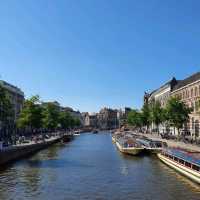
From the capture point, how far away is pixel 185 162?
5141 centimetres

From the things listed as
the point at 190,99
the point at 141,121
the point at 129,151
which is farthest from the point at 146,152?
the point at 141,121

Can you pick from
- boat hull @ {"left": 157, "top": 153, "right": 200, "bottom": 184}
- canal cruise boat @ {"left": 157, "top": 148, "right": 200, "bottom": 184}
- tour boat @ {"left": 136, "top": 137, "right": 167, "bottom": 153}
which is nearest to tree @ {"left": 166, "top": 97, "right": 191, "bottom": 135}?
tour boat @ {"left": 136, "top": 137, "right": 167, "bottom": 153}

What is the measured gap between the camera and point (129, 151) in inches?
3073

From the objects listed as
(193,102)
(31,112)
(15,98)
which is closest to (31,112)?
(31,112)

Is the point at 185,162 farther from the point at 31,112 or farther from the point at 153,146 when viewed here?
the point at 31,112

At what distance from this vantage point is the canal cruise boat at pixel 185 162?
44.9m

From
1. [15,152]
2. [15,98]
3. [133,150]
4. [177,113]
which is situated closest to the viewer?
[15,152]

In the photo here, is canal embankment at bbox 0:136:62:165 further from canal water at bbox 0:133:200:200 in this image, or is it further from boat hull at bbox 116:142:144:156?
boat hull at bbox 116:142:144:156

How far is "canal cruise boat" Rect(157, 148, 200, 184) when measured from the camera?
44.9 metres

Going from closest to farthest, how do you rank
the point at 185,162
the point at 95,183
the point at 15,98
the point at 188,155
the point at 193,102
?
the point at 95,183, the point at 188,155, the point at 185,162, the point at 193,102, the point at 15,98

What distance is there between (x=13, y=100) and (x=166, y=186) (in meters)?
145

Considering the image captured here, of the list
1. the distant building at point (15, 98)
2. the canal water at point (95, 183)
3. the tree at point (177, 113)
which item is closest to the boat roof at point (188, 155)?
the canal water at point (95, 183)

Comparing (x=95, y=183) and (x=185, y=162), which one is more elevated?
(x=185, y=162)

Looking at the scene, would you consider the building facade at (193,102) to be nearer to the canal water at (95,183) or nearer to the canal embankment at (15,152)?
the canal embankment at (15,152)
